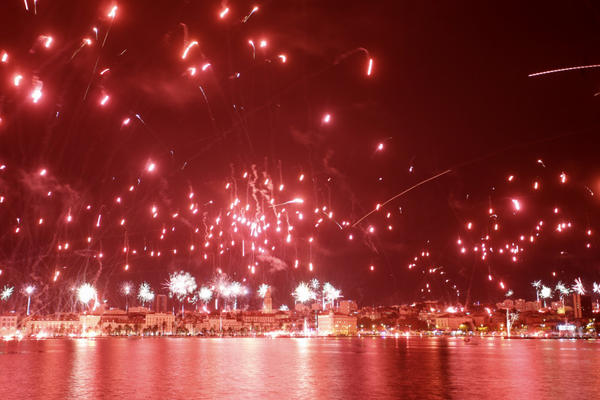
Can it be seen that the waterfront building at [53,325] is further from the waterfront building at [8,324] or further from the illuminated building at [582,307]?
the illuminated building at [582,307]

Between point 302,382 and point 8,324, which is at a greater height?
point 302,382

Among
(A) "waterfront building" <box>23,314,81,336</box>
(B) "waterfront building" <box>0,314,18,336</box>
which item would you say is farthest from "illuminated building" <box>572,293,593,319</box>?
(B) "waterfront building" <box>0,314,18,336</box>

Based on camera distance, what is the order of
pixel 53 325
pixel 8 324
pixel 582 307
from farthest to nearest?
pixel 53 325, pixel 8 324, pixel 582 307

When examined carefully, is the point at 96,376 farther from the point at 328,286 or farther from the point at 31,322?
the point at 31,322

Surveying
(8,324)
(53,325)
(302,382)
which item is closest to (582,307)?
(53,325)

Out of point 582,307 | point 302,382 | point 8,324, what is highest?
point 302,382

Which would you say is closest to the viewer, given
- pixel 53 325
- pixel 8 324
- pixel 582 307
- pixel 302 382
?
pixel 302 382

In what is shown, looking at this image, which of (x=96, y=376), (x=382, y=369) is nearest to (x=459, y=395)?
(x=382, y=369)

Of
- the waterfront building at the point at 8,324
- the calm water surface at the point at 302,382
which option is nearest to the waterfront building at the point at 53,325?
the waterfront building at the point at 8,324

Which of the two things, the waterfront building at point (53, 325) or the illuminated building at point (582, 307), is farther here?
the waterfront building at point (53, 325)

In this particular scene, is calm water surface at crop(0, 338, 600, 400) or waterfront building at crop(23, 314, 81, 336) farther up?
calm water surface at crop(0, 338, 600, 400)

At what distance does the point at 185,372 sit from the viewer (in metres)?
34.1

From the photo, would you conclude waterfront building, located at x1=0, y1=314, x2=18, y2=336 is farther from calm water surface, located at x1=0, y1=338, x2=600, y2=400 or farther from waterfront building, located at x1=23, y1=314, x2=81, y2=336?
calm water surface, located at x1=0, y1=338, x2=600, y2=400

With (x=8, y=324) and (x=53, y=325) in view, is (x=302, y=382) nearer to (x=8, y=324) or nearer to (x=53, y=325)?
(x=53, y=325)
